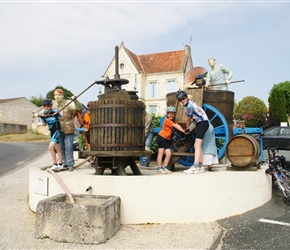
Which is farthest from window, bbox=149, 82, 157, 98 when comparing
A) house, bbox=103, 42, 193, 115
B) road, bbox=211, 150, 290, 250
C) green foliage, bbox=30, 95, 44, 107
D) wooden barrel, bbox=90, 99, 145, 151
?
green foliage, bbox=30, 95, 44, 107

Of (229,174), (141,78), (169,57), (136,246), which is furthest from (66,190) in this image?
(169,57)

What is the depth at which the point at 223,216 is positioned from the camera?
470cm

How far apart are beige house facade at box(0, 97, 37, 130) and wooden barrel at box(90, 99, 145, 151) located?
48.2m

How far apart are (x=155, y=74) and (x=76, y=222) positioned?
1142 inches

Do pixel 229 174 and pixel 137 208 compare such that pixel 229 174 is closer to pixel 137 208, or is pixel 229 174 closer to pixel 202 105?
pixel 137 208

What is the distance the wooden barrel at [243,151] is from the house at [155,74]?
84.2 ft

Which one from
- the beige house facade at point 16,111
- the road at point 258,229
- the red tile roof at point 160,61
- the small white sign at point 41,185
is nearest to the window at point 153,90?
the red tile roof at point 160,61

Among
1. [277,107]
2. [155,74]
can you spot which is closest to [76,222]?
[155,74]

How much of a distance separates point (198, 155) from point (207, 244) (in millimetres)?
1744

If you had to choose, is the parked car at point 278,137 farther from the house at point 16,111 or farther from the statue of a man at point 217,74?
the house at point 16,111

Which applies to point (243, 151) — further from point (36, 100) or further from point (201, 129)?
point (36, 100)

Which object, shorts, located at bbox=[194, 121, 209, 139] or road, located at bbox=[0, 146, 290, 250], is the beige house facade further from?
road, located at bbox=[0, 146, 290, 250]

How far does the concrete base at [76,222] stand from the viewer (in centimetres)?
376

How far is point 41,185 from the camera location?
5.06m
